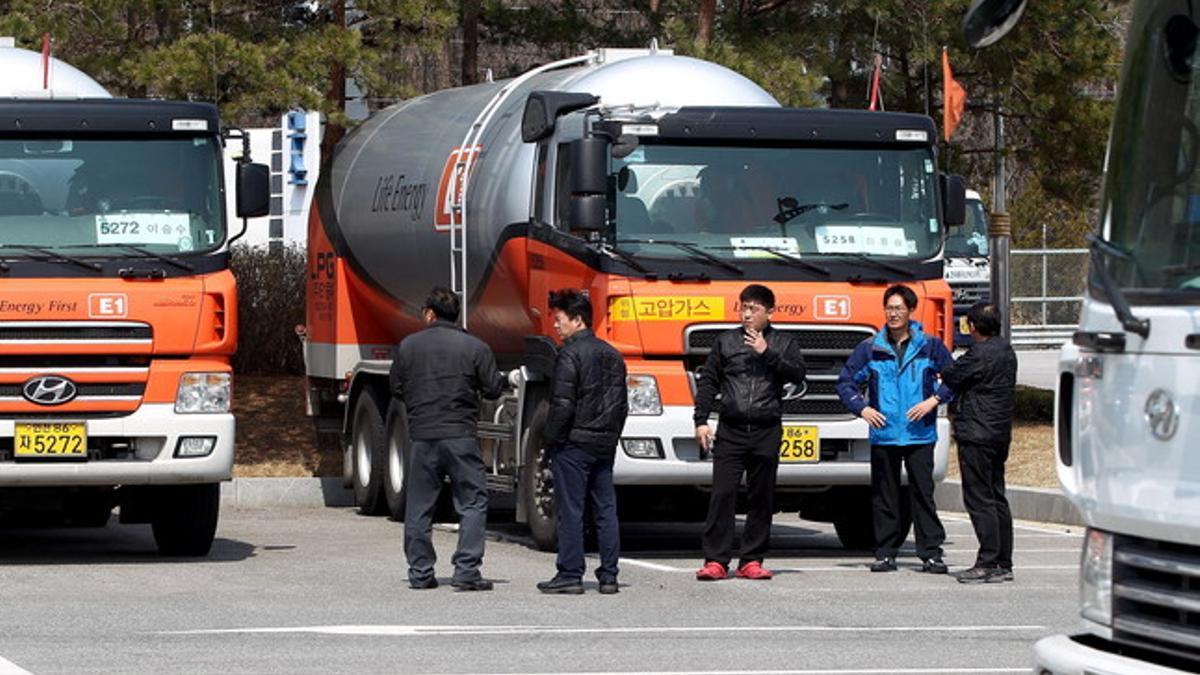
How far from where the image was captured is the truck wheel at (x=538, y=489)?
17.0 m

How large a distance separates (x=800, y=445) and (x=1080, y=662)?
970 cm

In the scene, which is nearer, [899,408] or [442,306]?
[442,306]

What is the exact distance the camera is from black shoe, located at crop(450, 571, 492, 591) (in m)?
14.5

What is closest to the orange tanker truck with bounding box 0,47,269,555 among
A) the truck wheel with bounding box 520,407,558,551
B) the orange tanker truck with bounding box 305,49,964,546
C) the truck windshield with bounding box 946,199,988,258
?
the truck wheel with bounding box 520,407,558,551

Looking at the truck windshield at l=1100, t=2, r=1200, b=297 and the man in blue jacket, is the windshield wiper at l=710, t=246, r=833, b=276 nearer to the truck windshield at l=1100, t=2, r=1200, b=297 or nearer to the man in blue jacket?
the man in blue jacket

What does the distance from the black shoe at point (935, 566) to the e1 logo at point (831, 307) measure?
181cm

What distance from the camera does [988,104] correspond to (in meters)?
28.7

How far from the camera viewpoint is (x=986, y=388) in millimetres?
15391

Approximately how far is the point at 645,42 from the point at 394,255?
677cm

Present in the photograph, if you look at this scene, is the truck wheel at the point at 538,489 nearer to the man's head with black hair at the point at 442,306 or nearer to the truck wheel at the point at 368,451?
the man's head with black hair at the point at 442,306

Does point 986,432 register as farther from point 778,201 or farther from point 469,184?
point 469,184

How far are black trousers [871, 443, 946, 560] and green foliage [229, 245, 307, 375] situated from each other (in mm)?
14591

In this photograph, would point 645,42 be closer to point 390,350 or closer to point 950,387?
point 390,350

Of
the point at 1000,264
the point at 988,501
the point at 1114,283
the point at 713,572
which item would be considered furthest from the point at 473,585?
the point at 1000,264
